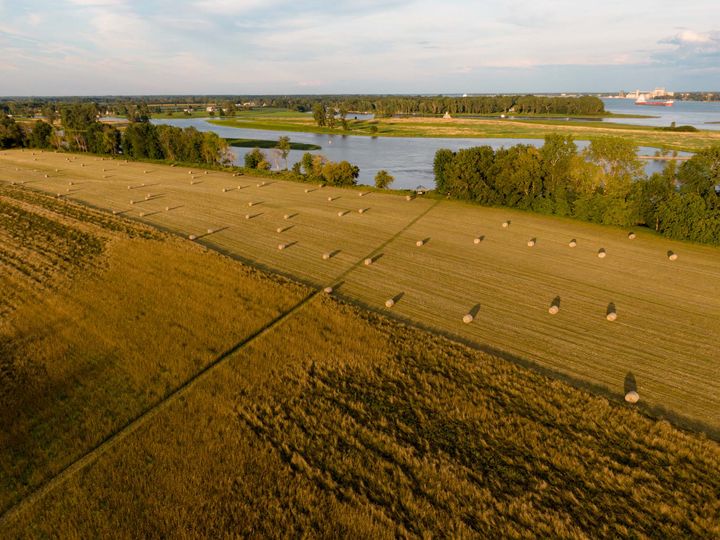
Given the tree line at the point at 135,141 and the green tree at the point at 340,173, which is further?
the tree line at the point at 135,141

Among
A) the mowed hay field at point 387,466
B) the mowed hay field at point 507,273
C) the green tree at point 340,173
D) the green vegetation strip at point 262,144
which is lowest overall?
the mowed hay field at point 387,466

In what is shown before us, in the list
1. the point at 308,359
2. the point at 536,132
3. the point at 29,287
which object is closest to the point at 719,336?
the point at 308,359

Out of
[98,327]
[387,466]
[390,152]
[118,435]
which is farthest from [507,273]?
[390,152]

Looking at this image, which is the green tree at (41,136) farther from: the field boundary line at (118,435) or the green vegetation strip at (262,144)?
the field boundary line at (118,435)

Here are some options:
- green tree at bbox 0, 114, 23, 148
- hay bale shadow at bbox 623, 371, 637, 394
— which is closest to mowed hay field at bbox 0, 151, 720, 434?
hay bale shadow at bbox 623, 371, 637, 394

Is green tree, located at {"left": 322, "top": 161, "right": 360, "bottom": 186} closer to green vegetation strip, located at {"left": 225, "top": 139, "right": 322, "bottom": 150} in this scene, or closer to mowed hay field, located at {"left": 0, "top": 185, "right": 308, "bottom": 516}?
mowed hay field, located at {"left": 0, "top": 185, "right": 308, "bottom": 516}

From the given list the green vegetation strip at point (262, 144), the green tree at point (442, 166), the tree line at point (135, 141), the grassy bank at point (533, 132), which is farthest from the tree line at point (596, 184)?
the grassy bank at point (533, 132)

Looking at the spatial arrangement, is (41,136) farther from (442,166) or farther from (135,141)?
(442,166)

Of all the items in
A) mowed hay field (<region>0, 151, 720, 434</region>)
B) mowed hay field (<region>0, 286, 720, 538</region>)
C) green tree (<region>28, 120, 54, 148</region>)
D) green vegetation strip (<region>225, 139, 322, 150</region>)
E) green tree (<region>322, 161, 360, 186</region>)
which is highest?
green tree (<region>28, 120, 54, 148</region>)
